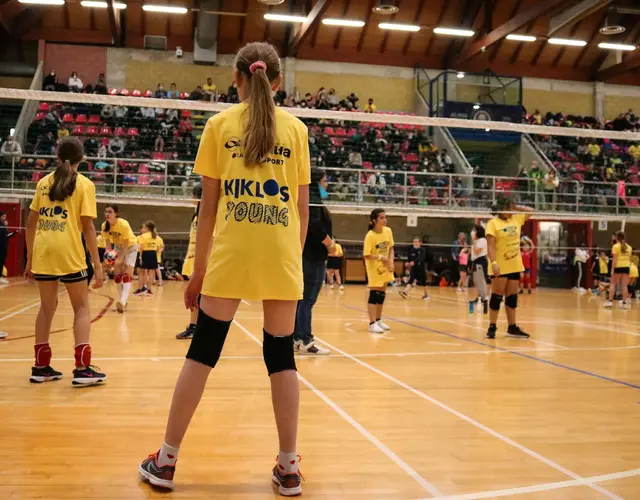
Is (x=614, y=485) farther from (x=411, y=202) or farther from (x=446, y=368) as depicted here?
(x=411, y=202)

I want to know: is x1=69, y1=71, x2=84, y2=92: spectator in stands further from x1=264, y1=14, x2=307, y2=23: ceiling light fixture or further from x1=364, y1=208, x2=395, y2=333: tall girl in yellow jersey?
x1=364, y1=208, x2=395, y2=333: tall girl in yellow jersey

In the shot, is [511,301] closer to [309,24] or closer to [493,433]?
[493,433]

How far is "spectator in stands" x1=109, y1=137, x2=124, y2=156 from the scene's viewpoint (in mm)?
20984

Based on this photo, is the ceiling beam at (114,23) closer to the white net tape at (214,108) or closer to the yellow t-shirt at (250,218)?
the white net tape at (214,108)

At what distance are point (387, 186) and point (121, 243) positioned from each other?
1183cm

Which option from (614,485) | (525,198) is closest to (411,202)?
(525,198)

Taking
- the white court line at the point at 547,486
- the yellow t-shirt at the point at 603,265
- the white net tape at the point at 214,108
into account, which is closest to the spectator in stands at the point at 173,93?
the yellow t-shirt at the point at 603,265

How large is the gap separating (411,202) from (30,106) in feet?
44.3

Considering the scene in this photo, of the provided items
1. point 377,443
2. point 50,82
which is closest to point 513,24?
point 50,82

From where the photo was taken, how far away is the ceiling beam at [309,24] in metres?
22.9

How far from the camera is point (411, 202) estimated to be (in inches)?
825

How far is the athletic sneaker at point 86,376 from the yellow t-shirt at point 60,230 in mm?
708

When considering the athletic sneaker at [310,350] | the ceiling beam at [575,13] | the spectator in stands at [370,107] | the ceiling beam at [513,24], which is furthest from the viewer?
the spectator in stands at [370,107]

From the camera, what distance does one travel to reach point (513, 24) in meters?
24.2
